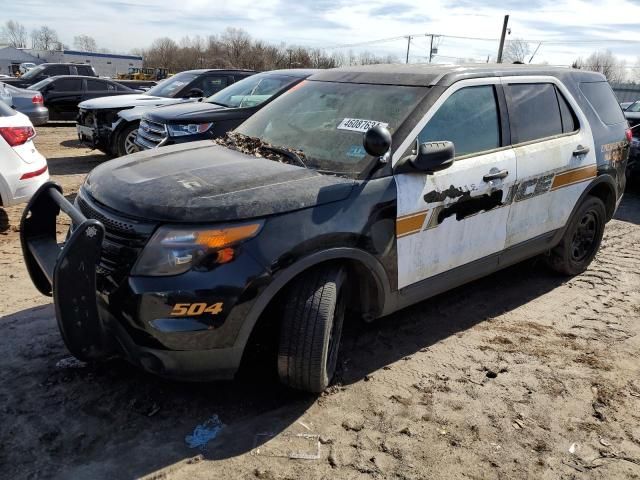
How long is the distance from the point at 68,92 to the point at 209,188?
1478 cm

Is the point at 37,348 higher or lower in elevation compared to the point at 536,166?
lower

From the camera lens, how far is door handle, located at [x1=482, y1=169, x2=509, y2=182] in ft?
11.4

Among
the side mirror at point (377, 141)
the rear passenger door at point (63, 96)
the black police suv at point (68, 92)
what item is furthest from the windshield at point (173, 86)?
the side mirror at point (377, 141)

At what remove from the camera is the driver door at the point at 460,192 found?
313cm

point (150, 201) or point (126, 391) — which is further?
point (126, 391)

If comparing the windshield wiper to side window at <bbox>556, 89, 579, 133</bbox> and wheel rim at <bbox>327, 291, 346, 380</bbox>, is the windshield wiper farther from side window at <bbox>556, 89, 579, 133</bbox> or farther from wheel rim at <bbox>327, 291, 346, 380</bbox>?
side window at <bbox>556, 89, 579, 133</bbox>

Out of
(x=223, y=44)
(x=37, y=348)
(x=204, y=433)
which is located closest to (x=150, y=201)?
(x=204, y=433)

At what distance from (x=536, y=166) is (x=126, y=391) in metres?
3.19

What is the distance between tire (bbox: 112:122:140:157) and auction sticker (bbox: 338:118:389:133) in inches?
253

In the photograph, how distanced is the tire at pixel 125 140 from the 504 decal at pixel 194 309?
7077 millimetres

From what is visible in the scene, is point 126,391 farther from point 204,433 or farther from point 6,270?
point 6,270

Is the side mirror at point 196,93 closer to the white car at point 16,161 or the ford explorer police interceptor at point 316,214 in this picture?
the white car at point 16,161

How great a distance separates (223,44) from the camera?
256ft

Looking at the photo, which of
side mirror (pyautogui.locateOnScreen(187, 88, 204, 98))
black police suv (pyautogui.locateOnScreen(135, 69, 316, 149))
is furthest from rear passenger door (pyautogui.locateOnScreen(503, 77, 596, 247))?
side mirror (pyautogui.locateOnScreen(187, 88, 204, 98))
